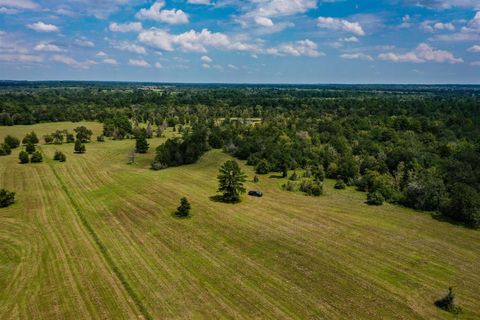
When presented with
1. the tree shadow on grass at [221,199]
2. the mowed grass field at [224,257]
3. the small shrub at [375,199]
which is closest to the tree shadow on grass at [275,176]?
the mowed grass field at [224,257]

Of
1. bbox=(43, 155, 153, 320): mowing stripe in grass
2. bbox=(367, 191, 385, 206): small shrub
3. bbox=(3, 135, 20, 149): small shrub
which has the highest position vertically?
bbox=(3, 135, 20, 149): small shrub

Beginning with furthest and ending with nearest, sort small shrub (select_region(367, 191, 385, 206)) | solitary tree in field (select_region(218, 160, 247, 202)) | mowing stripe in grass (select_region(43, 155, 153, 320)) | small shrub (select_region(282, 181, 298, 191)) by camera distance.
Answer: small shrub (select_region(282, 181, 298, 191))
small shrub (select_region(367, 191, 385, 206))
solitary tree in field (select_region(218, 160, 247, 202))
mowing stripe in grass (select_region(43, 155, 153, 320))

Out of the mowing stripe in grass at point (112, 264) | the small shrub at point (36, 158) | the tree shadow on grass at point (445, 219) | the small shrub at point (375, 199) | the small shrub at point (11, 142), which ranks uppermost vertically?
the small shrub at point (11, 142)

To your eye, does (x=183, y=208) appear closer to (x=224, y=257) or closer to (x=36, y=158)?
(x=224, y=257)

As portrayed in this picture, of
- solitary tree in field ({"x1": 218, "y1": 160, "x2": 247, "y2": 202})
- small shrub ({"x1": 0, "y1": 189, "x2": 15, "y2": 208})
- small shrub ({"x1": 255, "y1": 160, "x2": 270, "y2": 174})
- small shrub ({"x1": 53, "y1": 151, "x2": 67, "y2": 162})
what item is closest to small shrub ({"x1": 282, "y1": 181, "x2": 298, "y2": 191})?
small shrub ({"x1": 255, "y1": 160, "x2": 270, "y2": 174})

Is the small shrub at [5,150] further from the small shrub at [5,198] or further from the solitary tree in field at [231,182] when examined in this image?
the solitary tree in field at [231,182]

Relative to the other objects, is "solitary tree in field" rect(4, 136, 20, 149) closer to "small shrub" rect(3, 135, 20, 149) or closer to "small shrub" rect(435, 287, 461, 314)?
"small shrub" rect(3, 135, 20, 149)

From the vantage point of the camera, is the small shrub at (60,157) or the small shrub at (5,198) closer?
the small shrub at (5,198)

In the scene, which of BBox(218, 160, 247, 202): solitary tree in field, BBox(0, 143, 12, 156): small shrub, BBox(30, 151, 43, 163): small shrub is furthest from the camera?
BBox(0, 143, 12, 156): small shrub

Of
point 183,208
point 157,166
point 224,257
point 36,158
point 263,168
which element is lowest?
point 224,257

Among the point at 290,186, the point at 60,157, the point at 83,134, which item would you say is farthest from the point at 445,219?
the point at 83,134
